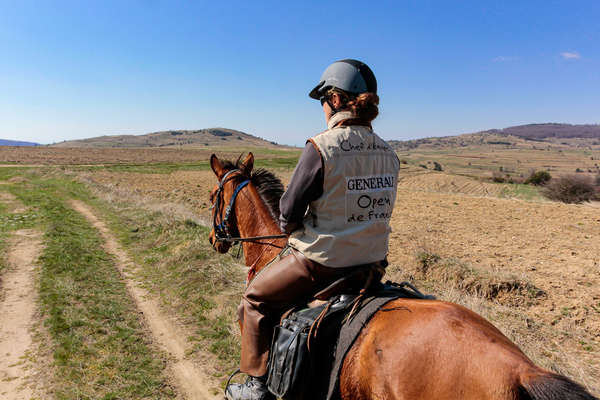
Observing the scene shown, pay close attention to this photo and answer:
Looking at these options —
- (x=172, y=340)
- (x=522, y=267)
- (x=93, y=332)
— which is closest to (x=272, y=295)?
(x=172, y=340)

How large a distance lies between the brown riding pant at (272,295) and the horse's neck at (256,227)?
0.66 m

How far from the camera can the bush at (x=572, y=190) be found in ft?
106

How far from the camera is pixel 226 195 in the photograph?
4.02m

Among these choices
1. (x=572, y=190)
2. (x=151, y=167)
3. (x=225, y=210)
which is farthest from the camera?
(x=151, y=167)

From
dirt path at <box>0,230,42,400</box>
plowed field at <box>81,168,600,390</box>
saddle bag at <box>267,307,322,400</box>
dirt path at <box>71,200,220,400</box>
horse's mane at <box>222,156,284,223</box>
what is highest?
horse's mane at <box>222,156,284,223</box>

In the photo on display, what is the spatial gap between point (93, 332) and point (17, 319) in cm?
169

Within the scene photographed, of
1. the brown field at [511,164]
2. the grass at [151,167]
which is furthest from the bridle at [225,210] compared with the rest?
the brown field at [511,164]

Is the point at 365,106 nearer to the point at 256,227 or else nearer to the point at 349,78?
the point at 349,78

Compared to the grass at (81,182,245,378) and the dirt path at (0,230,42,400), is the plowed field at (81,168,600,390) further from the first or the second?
A: the dirt path at (0,230,42,400)

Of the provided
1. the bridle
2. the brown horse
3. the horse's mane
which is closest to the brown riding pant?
the brown horse

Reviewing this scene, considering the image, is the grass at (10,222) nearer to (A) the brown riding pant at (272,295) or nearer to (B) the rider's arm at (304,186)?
(A) the brown riding pant at (272,295)

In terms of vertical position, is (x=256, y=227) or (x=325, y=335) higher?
(x=256, y=227)

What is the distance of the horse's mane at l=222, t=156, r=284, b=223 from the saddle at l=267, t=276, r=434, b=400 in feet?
4.29

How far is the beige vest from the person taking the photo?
2359mm
